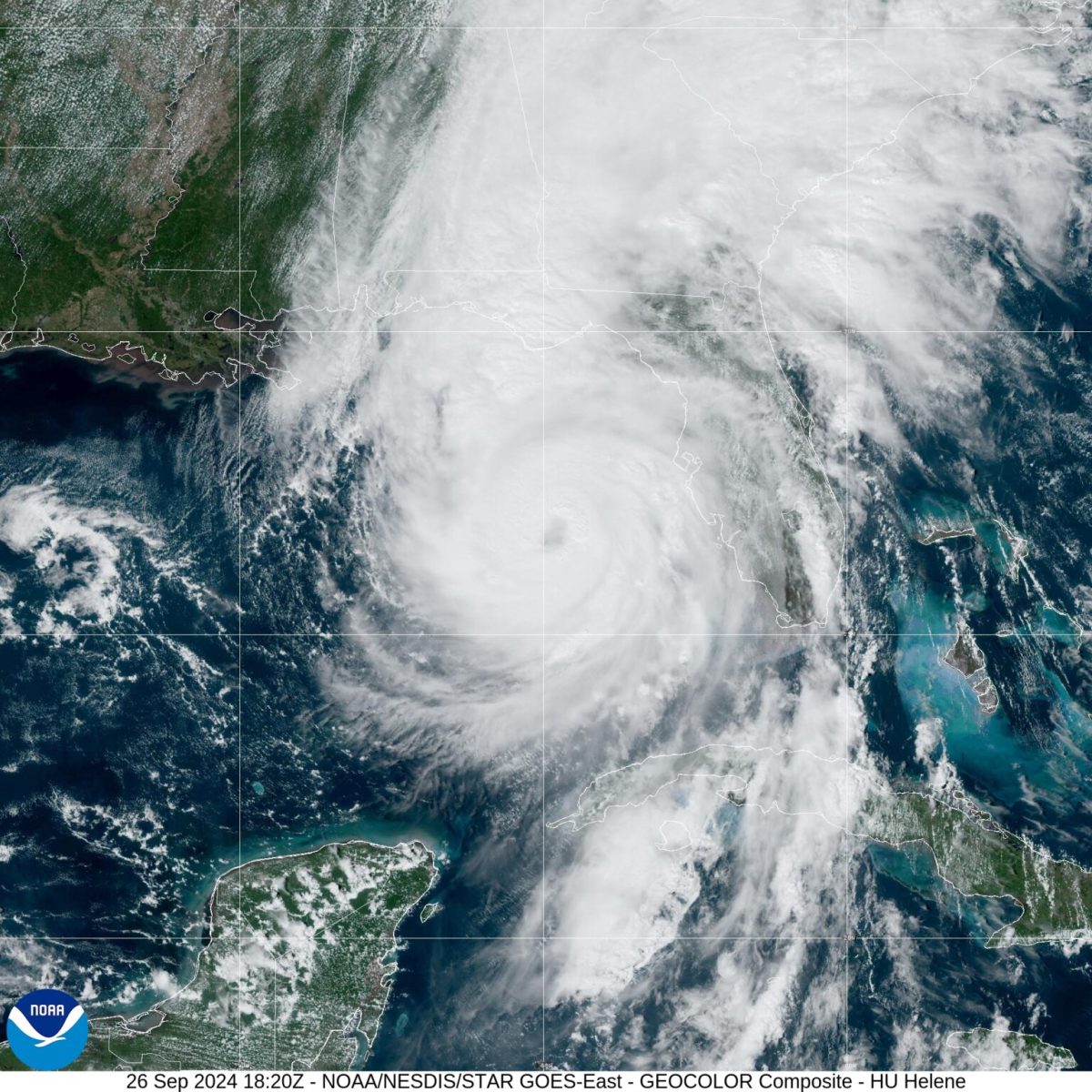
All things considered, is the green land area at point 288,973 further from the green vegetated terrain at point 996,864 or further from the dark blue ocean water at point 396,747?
the green vegetated terrain at point 996,864

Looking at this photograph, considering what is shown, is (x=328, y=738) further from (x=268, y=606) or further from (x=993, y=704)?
(x=993, y=704)

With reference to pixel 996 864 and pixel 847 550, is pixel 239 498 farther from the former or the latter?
pixel 996 864

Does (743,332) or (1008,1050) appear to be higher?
(743,332)

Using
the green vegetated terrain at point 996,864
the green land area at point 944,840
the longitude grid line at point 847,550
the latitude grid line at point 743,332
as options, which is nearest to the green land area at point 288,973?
the green land area at point 944,840

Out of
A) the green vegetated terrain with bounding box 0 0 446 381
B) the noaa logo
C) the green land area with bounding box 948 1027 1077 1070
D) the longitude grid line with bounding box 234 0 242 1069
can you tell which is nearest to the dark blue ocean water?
the longitude grid line with bounding box 234 0 242 1069

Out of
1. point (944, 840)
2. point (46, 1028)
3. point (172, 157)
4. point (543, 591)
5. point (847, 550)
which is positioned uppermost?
point (172, 157)

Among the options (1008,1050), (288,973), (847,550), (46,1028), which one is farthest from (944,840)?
(46,1028)
